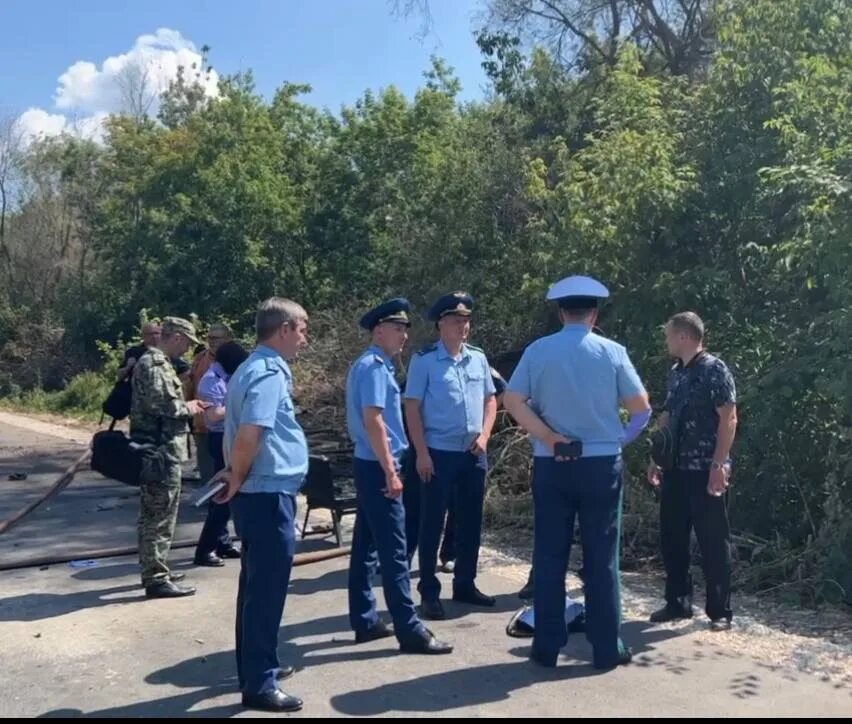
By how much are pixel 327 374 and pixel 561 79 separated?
263 inches

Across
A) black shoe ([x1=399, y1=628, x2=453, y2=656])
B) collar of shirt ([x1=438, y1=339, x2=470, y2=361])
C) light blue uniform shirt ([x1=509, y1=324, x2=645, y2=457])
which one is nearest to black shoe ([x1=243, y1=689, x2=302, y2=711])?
black shoe ([x1=399, y1=628, x2=453, y2=656])

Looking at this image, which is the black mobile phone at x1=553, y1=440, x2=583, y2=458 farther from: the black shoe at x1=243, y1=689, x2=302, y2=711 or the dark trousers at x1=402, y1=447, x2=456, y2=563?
the dark trousers at x1=402, y1=447, x2=456, y2=563

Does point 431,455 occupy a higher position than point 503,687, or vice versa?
point 431,455

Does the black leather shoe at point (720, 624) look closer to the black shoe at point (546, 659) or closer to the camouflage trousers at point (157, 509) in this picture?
the black shoe at point (546, 659)

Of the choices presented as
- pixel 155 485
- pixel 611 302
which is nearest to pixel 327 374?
pixel 611 302

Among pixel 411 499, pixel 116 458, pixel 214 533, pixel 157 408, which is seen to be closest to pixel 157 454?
pixel 157 408

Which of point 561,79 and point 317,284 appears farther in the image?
point 317,284

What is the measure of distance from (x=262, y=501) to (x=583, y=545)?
5.49 ft

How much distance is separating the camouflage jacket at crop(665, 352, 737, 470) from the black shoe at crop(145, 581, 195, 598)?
3385 mm

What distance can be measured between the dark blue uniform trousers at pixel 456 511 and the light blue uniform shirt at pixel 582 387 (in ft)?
3.67

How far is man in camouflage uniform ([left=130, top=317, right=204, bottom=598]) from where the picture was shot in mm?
6695

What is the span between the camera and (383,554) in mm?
5465

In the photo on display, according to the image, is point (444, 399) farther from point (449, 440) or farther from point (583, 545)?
point (583, 545)

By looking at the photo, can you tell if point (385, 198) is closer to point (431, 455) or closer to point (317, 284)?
point (317, 284)
